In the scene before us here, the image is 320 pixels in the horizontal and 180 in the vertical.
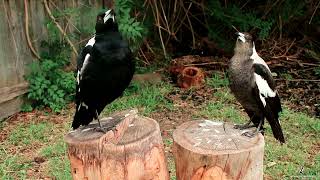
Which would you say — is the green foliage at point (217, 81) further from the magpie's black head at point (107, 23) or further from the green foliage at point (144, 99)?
the magpie's black head at point (107, 23)

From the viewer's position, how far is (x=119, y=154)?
242 centimetres

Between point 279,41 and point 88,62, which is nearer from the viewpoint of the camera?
point 88,62

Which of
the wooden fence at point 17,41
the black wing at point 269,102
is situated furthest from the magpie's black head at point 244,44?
the wooden fence at point 17,41

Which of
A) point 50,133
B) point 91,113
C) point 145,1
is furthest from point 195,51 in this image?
point 91,113

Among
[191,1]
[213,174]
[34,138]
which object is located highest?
[191,1]

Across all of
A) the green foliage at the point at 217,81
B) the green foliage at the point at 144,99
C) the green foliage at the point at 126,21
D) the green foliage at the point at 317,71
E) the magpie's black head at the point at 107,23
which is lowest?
the green foliage at the point at 144,99

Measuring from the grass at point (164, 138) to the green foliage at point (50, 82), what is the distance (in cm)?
17

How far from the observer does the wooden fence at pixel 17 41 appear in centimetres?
486

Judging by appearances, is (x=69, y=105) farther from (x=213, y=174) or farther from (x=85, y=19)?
(x=213, y=174)

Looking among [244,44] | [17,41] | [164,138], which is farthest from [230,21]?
[244,44]

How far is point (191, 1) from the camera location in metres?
6.45

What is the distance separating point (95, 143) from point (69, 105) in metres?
2.78

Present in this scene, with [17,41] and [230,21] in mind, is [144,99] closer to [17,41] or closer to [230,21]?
[17,41]

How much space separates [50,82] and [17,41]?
20.7 inches
